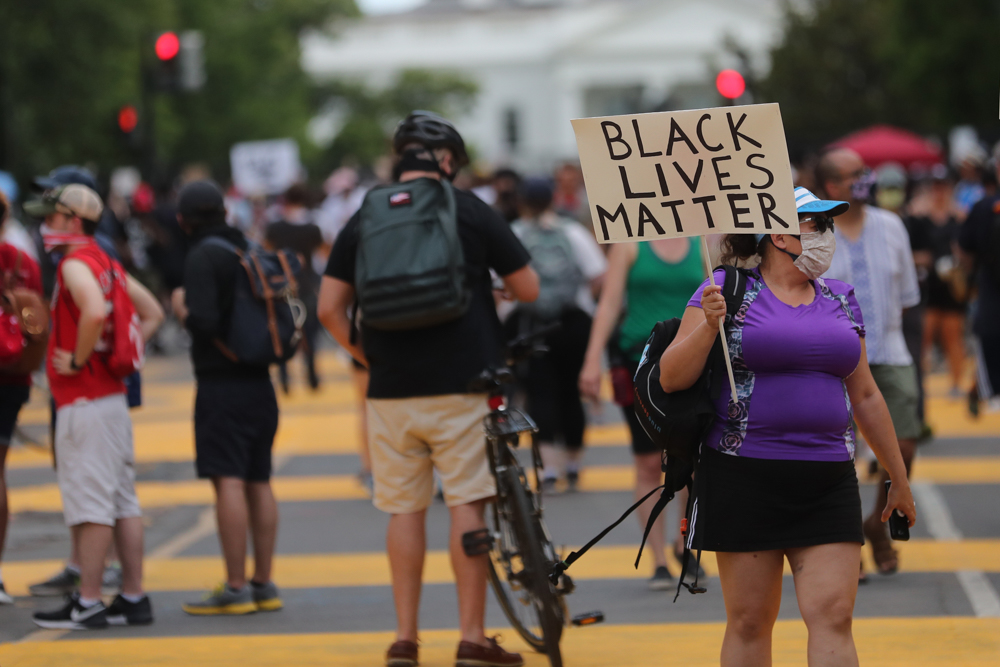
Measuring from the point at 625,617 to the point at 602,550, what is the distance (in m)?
1.46

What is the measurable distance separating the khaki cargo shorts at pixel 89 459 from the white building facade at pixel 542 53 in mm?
96172

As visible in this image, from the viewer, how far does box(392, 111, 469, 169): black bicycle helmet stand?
17.9 ft

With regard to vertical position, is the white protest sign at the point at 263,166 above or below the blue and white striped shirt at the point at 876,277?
above

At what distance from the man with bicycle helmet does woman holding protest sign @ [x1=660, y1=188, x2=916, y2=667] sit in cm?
134

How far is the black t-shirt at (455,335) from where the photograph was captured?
535 centimetres

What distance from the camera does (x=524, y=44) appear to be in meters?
115

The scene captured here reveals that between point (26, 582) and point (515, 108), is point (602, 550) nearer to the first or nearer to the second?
point (26, 582)

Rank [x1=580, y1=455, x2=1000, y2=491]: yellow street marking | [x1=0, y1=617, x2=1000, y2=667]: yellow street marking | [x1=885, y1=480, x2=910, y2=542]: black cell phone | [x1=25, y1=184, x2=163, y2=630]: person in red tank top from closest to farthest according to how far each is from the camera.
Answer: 1. [x1=885, y1=480, x2=910, y2=542]: black cell phone
2. [x1=0, y1=617, x2=1000, y2=667]: yellow street marking
3. [x1=25, y1=184, x2=163, y2=630]: person in red tank top
4. [x1=580, y1=455, x2=1000, y2=491]: yellow street marking

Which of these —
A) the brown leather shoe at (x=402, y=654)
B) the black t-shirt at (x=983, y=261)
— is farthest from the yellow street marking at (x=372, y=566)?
the brown leather shoe at (x=402, y=654)

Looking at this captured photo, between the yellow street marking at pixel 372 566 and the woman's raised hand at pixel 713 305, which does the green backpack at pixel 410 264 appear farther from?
the yellow street marking at pixel 372 566

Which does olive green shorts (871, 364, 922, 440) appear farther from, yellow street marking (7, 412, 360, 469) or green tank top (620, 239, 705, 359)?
yellow street marking (7, 412, 360, 469)

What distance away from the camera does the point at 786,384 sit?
413 centimetres

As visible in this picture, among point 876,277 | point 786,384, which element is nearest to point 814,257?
point 786,384

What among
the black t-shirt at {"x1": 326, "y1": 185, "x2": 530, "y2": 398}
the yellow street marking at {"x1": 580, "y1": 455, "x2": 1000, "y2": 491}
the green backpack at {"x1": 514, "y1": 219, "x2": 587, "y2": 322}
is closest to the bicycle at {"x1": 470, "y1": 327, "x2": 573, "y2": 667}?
the black t-shirt at {"x1": 326, "y1": 185, "x2": 530, "y2": 398}
